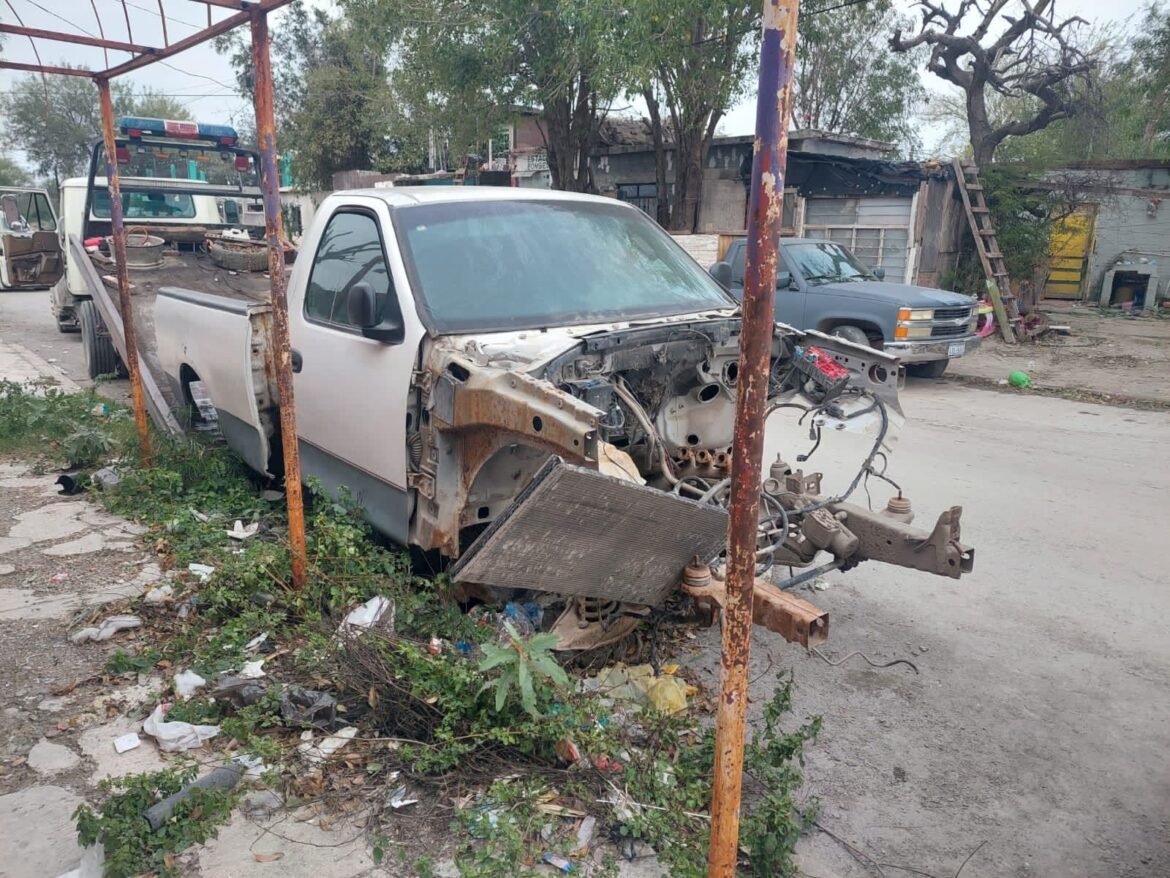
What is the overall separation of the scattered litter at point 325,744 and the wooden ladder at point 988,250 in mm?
14481

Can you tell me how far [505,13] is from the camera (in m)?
14.6

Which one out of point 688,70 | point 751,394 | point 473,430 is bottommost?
point 473,430

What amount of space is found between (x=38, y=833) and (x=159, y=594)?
1.69m

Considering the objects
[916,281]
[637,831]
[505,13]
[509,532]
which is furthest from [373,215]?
[916,281]

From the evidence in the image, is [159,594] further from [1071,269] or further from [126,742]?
[1071,269]

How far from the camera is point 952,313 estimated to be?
1114 cm

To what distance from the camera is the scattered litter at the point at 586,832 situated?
2688 mm

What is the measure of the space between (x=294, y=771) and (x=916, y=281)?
15821 millimetres

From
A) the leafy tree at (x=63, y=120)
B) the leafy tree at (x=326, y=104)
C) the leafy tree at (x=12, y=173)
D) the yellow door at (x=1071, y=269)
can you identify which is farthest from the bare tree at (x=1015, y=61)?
the leafy tree at (x=12, y=173)

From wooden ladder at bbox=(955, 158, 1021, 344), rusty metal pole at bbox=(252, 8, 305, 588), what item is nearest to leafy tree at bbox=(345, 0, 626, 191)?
wooden ladder at bbox=(955, 158, 1021, 344)

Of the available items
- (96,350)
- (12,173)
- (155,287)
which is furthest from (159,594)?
(12,173)

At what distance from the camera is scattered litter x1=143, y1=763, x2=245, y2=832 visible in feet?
8.72

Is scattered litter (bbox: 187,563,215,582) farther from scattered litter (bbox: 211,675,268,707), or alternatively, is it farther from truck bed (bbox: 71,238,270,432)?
truck bed (bbox: 71,238,270,432)

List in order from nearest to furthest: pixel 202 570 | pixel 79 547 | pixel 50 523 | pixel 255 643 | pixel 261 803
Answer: pixel 261 803, pixel 255 643, pixel 202 570, pixel 79 547, pixel 50 523
